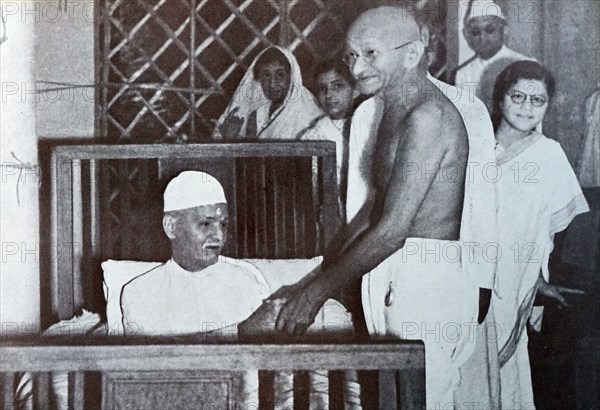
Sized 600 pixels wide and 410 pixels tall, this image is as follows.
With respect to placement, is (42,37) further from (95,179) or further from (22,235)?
(22,235)

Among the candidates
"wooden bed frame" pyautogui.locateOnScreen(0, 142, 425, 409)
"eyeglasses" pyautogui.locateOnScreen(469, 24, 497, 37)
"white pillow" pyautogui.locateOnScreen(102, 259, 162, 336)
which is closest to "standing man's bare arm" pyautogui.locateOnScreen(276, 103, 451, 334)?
"wooden bed frame" pyautogui.locateOnScreen(0, 142, 425, 409)

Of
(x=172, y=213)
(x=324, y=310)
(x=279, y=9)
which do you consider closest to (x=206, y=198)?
(x=172, y=213)

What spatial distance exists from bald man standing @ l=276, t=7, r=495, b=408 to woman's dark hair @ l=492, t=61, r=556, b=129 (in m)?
0.06

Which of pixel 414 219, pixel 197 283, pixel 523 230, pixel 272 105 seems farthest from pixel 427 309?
pixel 272 105

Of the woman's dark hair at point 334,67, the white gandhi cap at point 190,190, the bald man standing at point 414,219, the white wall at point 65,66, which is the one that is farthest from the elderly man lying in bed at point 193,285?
the woman's dark hair at point 334,67

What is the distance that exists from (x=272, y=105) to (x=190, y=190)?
45 cm

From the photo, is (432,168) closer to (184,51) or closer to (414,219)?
(414,219)

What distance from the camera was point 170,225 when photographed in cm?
269

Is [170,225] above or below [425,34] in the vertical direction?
below

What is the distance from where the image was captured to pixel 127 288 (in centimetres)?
266

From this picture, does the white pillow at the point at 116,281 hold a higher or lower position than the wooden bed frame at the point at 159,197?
lower

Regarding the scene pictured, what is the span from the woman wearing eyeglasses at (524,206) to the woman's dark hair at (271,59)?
0.81 m

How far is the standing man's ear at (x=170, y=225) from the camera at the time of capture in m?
2.69

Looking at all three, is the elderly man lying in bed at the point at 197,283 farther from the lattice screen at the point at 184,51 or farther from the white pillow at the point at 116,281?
the lattice screen at the point at 184,51
